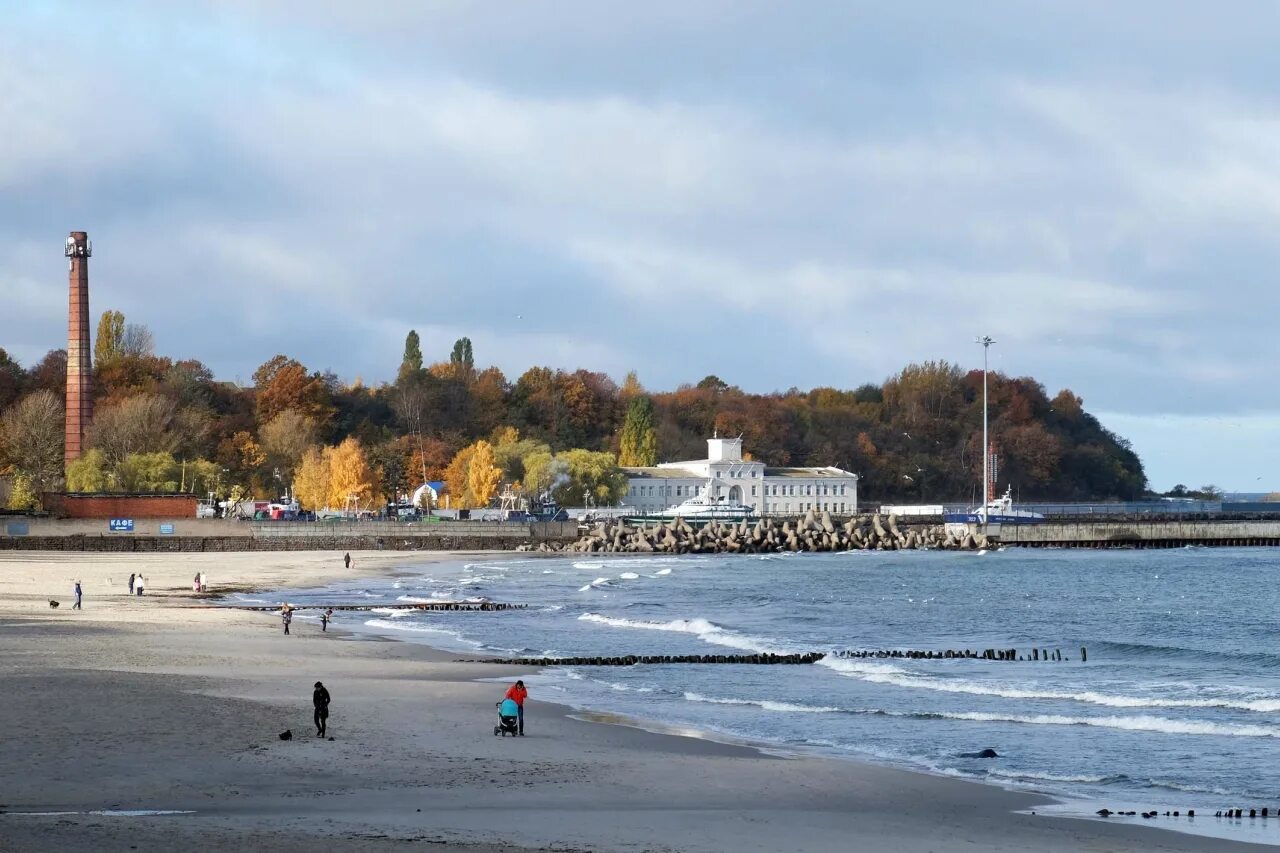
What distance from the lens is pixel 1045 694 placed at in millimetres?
30219

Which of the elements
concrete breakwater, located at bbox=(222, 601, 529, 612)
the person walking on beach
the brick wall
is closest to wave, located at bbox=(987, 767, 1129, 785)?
the person walking on beach

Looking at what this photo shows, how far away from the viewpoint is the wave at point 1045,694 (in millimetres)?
28594

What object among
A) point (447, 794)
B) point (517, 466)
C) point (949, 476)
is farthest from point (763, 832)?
point (949, 476)

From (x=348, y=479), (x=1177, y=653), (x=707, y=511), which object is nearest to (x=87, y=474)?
(x=348, y=479)

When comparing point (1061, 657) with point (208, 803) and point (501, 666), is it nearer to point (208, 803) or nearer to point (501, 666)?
point (501, 666)

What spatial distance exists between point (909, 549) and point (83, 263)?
61.5 metres

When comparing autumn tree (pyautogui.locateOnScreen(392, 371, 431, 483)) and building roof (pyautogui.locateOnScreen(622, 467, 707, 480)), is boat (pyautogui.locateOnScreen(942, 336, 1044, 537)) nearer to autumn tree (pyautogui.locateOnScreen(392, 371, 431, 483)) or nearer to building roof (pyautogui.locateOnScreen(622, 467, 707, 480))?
building roof (pyautogui.locateOnScreen(622, 467, 707, 480))

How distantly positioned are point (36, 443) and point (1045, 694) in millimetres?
97354

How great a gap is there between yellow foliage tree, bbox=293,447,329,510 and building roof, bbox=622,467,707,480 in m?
28.2

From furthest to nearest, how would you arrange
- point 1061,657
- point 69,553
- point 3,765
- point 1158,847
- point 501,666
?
point 69,553 < point 1061,657 < point 501,666 < point 3,765 < point 1158,847

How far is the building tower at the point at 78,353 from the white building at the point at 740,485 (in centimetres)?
5013

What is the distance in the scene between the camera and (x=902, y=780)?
68.2 feet

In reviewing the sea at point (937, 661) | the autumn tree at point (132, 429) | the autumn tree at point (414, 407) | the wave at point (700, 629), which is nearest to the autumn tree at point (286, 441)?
the autumn tree at point (132, 429)

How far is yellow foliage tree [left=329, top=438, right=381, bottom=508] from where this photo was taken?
123 m
